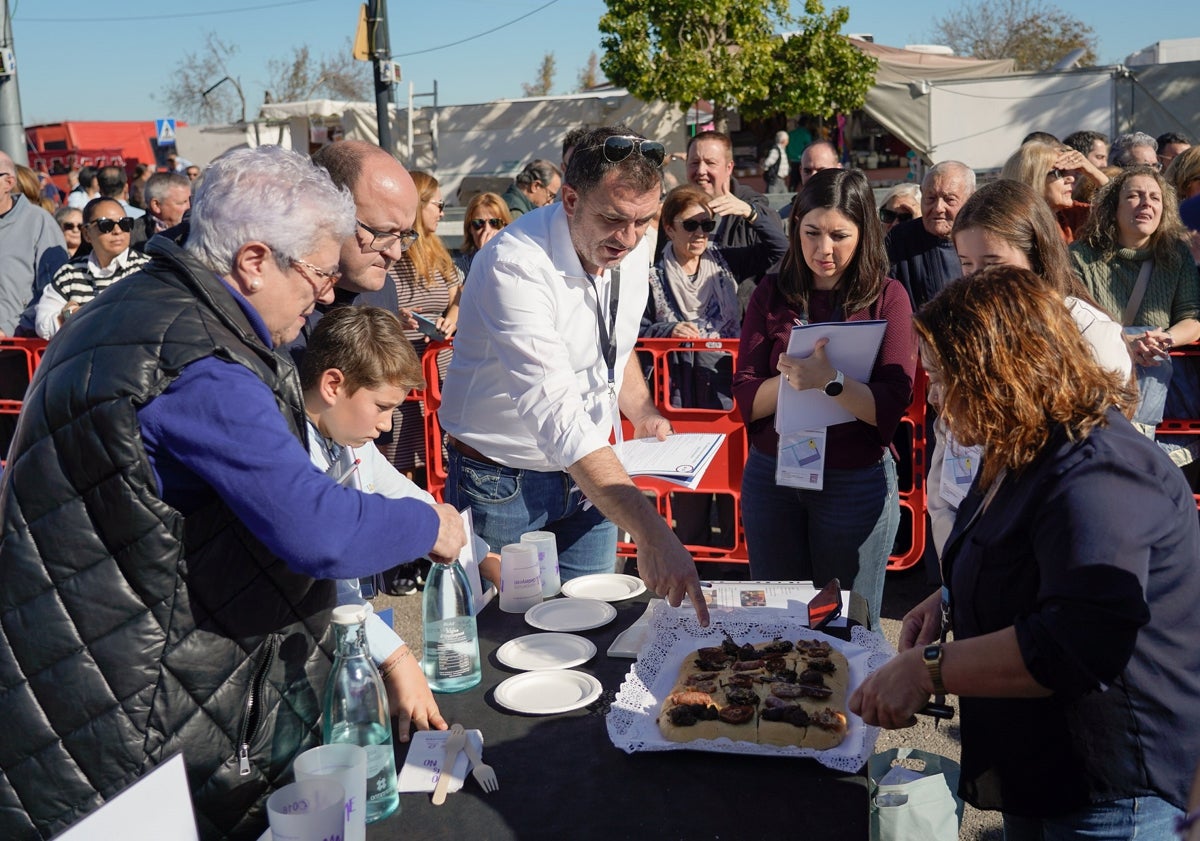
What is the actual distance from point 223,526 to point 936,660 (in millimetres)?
1206

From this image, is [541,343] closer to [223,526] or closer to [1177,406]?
[223,526]

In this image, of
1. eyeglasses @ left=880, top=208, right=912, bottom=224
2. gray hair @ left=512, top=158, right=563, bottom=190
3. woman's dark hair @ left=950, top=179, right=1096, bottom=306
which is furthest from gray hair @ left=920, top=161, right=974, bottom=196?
gray hair @ left=512, top=158, right=563, bottom=190

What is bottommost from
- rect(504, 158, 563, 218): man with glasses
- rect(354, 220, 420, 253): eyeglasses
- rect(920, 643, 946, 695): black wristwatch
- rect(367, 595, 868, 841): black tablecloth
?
rect(367, 595, 868, 841): black tablecloth

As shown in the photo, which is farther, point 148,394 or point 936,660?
point 936,660

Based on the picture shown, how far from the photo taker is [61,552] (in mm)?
1534

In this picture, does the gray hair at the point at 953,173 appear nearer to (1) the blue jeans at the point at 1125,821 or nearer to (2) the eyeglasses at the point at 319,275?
(1) the blue jeans at the point at 1125,821

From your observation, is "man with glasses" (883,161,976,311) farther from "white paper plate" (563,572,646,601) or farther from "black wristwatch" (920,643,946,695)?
"black wristwatch" (920,643,946,695)

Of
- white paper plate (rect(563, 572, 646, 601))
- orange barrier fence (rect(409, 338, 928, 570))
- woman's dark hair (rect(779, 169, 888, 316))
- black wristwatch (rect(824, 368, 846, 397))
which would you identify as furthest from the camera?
orange barrier fence (rect(409, 338, 928, 570))

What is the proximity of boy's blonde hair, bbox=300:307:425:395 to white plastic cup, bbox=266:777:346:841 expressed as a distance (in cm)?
120

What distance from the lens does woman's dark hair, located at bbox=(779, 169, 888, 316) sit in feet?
10.9

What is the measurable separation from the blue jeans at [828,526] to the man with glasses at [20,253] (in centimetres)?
546

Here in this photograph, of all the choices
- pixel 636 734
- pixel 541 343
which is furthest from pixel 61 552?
pixel 541 343

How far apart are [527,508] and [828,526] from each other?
100 cm

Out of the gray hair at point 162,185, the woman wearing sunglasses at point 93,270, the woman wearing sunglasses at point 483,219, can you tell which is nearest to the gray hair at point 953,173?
the woman wearing sunglasses at point 483,219
